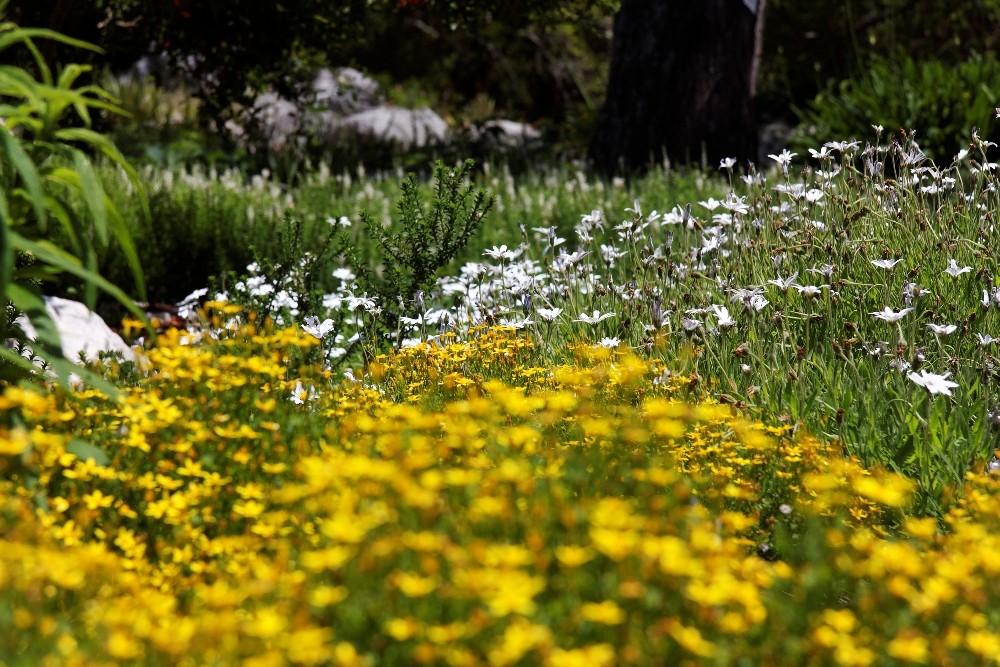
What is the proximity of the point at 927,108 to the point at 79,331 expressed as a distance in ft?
26.6

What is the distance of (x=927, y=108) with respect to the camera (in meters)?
9.84

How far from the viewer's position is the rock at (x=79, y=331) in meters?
4.96

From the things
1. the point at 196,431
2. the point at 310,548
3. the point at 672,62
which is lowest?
the point at 310,548

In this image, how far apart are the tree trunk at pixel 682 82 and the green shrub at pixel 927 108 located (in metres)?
0.93

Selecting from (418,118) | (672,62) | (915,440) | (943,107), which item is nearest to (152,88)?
(418,118)

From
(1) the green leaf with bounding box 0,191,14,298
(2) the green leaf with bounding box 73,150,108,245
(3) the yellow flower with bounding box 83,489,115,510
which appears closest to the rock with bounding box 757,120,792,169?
(2) the green leaf with bounding box 73,150,108,245

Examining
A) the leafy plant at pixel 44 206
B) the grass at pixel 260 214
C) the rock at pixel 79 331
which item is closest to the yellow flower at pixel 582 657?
the leafy plant at pixel 44 206

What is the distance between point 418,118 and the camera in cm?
1524

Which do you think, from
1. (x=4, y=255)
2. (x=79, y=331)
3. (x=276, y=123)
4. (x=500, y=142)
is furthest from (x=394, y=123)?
(x=4, y=255)

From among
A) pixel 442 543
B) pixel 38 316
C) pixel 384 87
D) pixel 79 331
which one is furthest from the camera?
pixel 384 87

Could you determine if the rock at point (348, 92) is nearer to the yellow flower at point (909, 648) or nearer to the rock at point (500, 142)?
the rock at point (500, 142)

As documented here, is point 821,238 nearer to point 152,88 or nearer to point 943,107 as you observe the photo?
point 943,107

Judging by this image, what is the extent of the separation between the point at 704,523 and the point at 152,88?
17.3 meters

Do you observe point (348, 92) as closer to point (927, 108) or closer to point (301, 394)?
point (927, 108)
